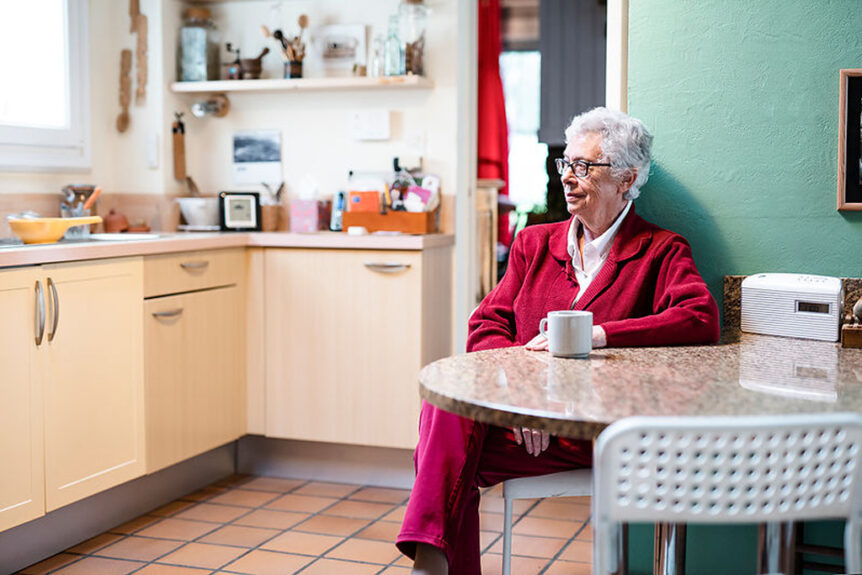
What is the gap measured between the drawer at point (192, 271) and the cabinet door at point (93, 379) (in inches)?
2.7

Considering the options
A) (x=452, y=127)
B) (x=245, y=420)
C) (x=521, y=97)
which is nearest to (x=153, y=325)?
(x=245, y=420)

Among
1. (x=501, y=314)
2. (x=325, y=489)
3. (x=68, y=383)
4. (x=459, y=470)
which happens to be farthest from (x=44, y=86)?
(x=459, y=470)

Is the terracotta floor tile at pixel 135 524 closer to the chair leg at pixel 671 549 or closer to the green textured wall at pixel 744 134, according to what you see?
the green textured wall at pixel 744 134

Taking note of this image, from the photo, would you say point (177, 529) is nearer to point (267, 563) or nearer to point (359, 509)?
point (267, 563)

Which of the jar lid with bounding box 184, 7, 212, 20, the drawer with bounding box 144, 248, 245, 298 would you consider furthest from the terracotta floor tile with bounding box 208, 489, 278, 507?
the jar lid with bounding box 184, 7, 212, 20

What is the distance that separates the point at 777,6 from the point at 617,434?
59.7 inches

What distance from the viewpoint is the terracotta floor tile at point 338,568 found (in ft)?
8.98

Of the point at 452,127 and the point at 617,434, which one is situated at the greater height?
the point at 452,127

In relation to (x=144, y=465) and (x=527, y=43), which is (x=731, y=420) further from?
(x=527, y=43)

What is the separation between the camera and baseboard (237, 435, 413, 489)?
3656 millimetres

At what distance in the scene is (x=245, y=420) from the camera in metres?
3.73

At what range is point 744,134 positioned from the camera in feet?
7.77

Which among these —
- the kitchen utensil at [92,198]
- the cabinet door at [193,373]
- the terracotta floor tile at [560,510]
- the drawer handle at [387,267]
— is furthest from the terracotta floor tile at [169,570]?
the kitchen utensil at [92,198]

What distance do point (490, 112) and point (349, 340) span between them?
1.41 m
